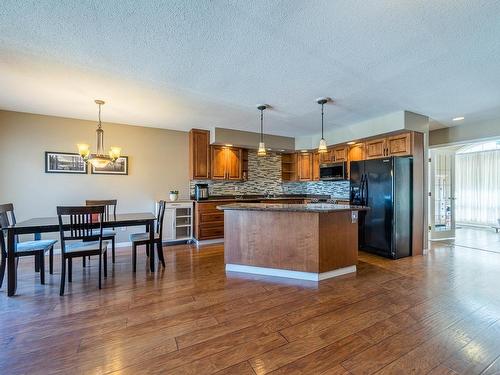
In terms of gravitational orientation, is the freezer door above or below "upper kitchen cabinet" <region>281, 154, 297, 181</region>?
below

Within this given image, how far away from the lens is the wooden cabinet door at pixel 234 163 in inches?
218

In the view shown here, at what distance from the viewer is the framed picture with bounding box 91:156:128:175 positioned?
470 cm

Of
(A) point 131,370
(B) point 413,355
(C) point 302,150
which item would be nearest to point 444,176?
(C) point 302,150

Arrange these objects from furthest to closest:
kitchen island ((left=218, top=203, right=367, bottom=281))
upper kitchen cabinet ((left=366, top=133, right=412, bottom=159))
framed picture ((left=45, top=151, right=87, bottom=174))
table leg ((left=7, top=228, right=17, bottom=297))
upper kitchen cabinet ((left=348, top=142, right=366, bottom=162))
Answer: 1. upper kitchen cabinet ((left=348, top=142, right=366, bottom=162))
2. framed picture ((left=45, top=151, right=87, bottom=174))
3. upper kitchen cabinet ((left=366, top=133, right=412, bottom=159))
4. kitchen island ((left=218, top=203, right=367, bottom=281))
5. table leg ((left=7, top=228, right=17, bottom=297))

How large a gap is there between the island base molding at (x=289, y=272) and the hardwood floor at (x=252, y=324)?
14 cm

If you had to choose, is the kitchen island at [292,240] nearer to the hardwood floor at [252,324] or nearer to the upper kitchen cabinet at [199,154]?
the hardwood floor at [252,324]

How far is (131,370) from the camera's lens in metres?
1.53

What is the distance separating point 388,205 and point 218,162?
350cm

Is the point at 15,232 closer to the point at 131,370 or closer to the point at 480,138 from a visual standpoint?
the point at 131,370

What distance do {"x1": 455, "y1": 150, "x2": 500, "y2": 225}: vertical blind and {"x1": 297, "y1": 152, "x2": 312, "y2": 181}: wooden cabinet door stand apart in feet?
18.4

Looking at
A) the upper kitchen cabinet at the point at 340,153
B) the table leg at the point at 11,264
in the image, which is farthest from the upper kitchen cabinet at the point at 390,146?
the table leg at the point at 11,264

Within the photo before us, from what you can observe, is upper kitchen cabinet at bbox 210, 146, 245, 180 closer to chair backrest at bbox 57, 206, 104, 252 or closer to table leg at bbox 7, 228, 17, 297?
chair backrest at bbox 57, 206, 104, 252

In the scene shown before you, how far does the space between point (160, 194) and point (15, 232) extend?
8.73 ft

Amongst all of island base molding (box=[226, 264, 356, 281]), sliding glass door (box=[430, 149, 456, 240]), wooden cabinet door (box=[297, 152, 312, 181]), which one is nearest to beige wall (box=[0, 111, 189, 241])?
island base molding (box=[226, 264, 356, 281])
